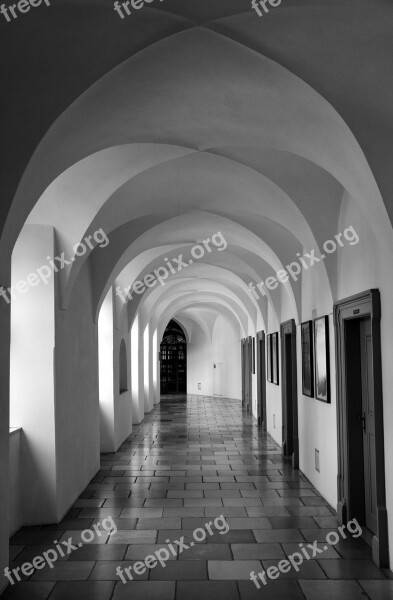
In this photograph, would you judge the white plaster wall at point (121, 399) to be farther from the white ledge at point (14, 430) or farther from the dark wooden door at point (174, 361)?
the dark wooden door at point (174, 361)

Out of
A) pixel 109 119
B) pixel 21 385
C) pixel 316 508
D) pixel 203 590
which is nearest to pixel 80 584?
pixel 203 590

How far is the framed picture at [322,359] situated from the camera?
7781mm

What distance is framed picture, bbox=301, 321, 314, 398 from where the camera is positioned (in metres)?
8.82

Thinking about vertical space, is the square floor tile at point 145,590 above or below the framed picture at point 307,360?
below

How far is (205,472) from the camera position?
978 centimetres

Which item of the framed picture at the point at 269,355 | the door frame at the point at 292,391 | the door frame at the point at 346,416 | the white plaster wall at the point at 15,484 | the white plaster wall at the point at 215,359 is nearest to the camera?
the door frame at the point at 346,416

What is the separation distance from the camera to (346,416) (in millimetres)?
6672

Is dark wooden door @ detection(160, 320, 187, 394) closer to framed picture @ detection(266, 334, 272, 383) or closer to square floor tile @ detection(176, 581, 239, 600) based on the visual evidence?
framed picture @ detection(266, 334, 272, 383)

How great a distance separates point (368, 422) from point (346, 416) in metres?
0.29

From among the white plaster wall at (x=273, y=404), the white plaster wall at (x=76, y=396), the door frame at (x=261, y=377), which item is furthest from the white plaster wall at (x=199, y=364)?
the white plaster wall at (x=76, y=396)

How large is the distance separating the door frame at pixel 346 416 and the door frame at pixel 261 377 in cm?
860

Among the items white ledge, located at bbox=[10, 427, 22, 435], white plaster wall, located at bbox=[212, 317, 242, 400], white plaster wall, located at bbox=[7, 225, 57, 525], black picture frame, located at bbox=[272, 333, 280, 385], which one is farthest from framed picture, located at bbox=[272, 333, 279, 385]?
white plaster wall, located at bbox=[212, 317, 242, 400]

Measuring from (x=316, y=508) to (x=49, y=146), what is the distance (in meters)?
5.31

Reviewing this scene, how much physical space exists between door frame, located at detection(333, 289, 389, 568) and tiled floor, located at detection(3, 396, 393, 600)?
0.24m
